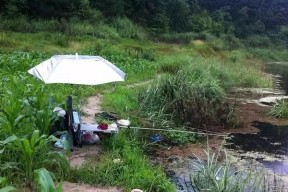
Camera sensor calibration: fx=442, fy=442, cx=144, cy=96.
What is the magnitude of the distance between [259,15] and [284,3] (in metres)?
9.86

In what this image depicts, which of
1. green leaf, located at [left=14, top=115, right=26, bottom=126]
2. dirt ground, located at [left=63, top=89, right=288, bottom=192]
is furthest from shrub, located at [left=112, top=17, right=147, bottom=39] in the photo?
green leaf, located at [left=14, top=115, right=26, bottom=126]

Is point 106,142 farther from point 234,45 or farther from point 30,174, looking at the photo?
point 234,45

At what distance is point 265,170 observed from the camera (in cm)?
890

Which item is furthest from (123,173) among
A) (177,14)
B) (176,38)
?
(177,14)

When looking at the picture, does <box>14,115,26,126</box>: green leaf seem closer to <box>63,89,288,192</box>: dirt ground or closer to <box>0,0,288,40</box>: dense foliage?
<box>63,89,288,192</box>: dirt ground

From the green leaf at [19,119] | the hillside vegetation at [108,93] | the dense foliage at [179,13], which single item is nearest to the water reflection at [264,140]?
the hillside vegetation at [108,93]

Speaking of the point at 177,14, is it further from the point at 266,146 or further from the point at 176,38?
the point at 266,146

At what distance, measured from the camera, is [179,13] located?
52906 mm

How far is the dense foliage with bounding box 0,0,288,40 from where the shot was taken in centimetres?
3675

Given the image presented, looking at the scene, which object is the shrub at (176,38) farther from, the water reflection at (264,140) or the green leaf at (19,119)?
the green leaf at (19,119)

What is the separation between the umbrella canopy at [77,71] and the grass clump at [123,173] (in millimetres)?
1303

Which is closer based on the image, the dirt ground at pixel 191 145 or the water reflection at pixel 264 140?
the dirt ground at pixel 191 145

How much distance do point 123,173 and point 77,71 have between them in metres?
1.75

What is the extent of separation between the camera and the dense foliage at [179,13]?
3675cm
